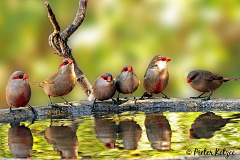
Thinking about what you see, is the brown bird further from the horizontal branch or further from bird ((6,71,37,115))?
bird ((6,71,37,115))

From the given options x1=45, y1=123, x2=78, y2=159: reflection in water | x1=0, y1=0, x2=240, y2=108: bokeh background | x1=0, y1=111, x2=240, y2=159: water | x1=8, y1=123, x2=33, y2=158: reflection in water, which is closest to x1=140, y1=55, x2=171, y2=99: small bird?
x1=0, y1=111, x2=240, y2=159: water

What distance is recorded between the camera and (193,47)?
6848mm

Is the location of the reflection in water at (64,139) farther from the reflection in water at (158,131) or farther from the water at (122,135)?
the reflection in water at (158,131)

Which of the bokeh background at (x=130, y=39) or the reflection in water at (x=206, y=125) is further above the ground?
the bokeh background at (x=130, y=39)

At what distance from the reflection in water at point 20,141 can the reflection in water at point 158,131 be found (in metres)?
0.85

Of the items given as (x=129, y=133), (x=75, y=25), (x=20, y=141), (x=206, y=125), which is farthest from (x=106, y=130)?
(x=75, y=25)

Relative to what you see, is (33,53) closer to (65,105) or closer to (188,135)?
(65,105)

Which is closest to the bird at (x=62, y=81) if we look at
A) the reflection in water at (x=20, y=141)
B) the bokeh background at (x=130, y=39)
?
the reflection in water at (x=20, y=141)

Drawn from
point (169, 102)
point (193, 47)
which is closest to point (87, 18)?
point (193, 47)

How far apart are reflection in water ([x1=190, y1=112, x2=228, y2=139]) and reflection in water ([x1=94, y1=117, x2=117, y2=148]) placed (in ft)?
2.02

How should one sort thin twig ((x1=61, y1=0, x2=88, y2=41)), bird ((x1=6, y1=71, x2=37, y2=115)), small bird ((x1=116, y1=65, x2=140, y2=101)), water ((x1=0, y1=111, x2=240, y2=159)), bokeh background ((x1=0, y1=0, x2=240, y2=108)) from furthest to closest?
bokeh background ((x1=0, y1=0, x2=240, y2=108)) → thin twig ((x1=61, y1=0, x2=88, y2=41)) → small bird ((x1=116, y1=65, x2=140, y2=101)) → bird ((x1=6, y1=71, x2=37, y2=115)) → water ((x1=0, y1=111, x2=240, y2=159))

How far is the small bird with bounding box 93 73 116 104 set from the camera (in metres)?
4.23

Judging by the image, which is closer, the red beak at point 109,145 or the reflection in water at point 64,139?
the reflection in water at point 64,139

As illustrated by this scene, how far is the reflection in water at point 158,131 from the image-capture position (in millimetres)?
2395
